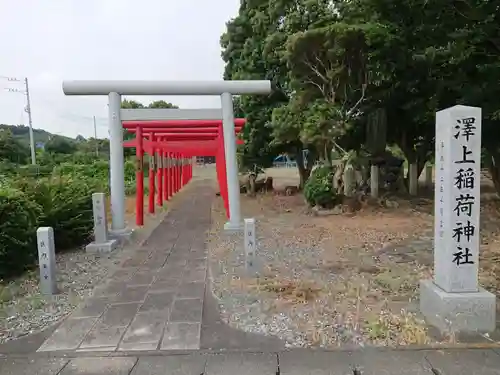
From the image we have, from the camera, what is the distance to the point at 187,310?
15.6 ft

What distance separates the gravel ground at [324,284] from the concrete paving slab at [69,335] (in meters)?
1.44

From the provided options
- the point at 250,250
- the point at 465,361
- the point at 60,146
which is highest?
the point at 60,146

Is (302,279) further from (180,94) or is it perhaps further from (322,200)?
(322,200)

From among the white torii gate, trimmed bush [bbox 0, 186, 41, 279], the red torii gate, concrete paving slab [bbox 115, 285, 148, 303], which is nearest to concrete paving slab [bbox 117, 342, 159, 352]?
concrete paving slab [bbox 115, 285, 148, 303]

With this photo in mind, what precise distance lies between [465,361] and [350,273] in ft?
8.70

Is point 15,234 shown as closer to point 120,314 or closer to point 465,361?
point 120,314

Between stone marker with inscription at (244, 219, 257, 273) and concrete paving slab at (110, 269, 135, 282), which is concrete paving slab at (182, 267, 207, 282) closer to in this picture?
stone marker with inscription at (244, 219, 257, 273)

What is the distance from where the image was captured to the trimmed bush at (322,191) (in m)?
12.5

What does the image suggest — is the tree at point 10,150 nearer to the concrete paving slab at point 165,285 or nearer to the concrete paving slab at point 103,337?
the concrete paving slab at point 165,285

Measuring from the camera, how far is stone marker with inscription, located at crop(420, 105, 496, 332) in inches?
158

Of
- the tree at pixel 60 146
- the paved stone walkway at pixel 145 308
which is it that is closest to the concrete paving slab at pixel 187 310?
the paved stone walkway at pixel 145 308

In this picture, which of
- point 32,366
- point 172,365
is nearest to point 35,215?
point 32,366

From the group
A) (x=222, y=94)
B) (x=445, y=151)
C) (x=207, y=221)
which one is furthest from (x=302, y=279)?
(x=207, y=221)

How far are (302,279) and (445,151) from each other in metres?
2.59
